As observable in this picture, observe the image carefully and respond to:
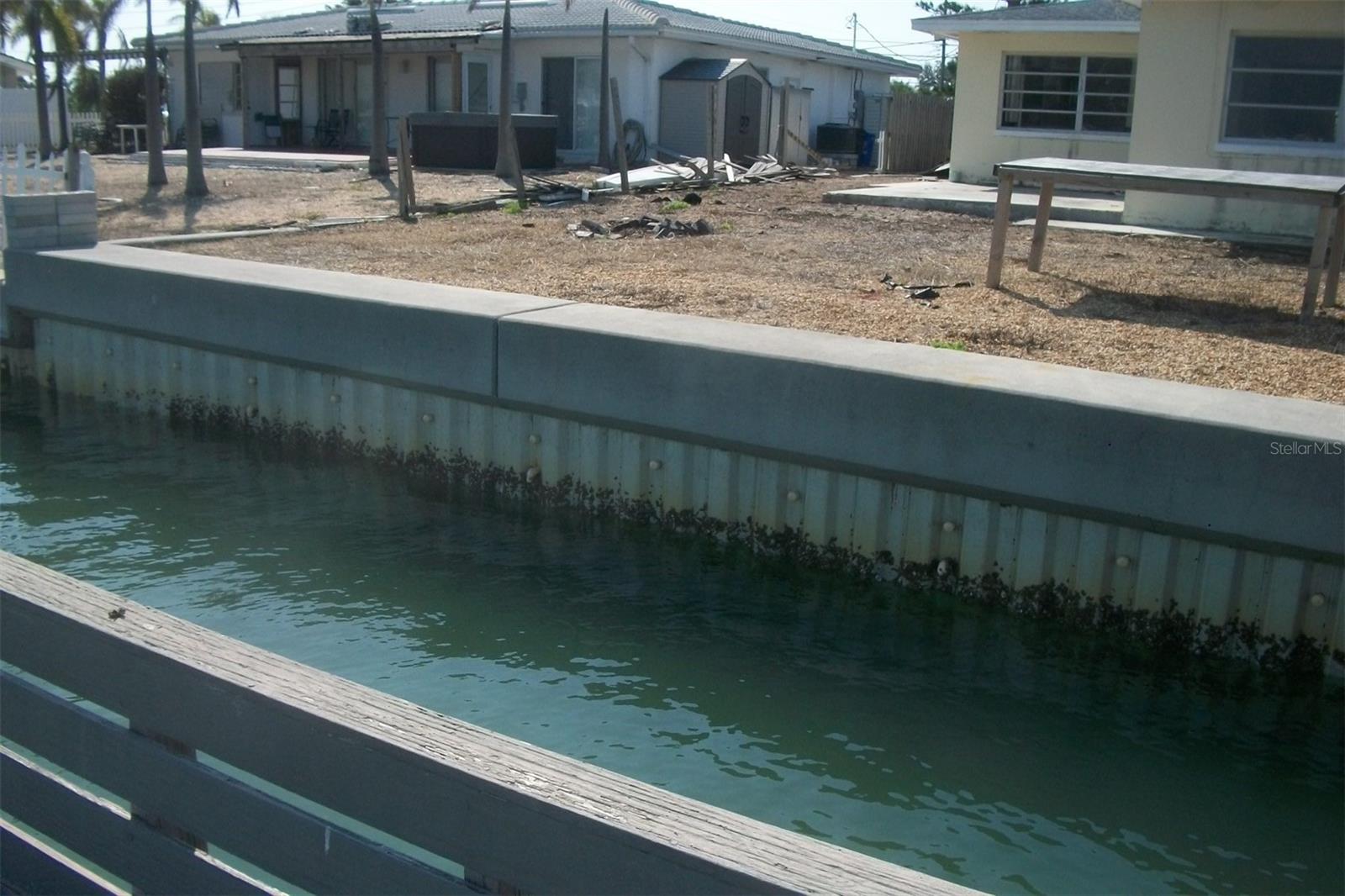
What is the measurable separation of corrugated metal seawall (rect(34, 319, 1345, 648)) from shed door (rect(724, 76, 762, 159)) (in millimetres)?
21141

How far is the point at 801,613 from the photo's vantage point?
24.9ft


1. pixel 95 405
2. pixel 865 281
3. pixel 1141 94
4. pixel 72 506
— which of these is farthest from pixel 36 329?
pixel 1141 94

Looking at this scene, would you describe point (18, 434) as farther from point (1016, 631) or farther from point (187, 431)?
point (1016, 631)

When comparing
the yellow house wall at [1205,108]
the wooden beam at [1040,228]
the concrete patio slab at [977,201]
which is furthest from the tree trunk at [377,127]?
the wooden beam at [1040,228]

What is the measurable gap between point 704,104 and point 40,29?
16.5 meters

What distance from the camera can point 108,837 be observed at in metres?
2.55

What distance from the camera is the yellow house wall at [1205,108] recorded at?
15.3m

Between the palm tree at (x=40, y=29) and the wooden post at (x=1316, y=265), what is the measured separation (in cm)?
→ 2753

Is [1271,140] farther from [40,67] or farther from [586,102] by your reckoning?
[40,67]

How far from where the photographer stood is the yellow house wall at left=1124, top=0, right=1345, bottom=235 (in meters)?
15.3

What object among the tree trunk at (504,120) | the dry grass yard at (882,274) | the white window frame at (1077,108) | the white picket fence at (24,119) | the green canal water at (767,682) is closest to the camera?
the green canal water at (767,682)

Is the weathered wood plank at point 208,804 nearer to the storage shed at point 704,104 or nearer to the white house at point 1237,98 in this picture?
the white house at point 1237,98

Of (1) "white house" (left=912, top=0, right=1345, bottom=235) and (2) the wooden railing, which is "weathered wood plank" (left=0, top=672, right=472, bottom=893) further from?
(1) "white house" (left=912, top=0, right=1345, bottom=235)

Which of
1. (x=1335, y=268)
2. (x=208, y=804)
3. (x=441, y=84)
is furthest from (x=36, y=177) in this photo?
(x=441, y=84)
